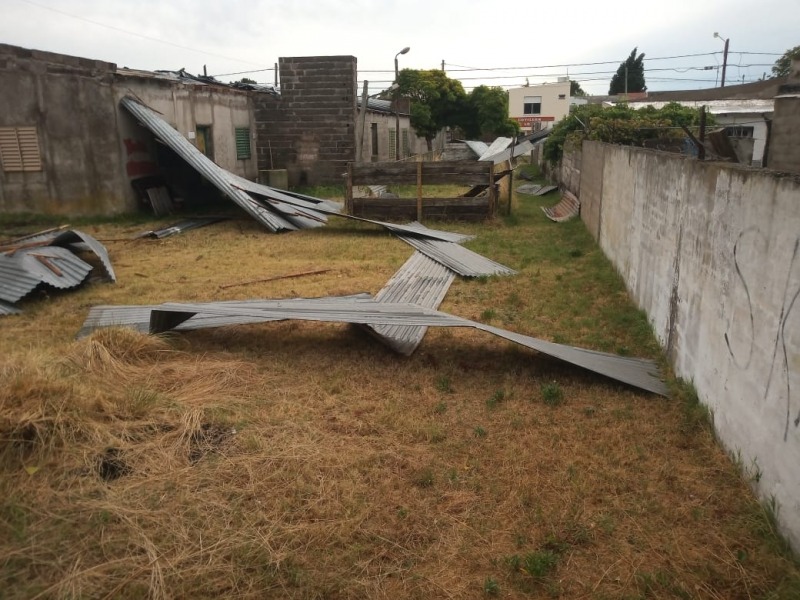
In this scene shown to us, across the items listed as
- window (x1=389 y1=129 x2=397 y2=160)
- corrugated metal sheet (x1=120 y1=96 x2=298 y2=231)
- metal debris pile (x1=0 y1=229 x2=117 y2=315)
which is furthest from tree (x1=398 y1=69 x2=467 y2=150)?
metal debris pile (x1=0 y1=229 x2=117 y2=315)

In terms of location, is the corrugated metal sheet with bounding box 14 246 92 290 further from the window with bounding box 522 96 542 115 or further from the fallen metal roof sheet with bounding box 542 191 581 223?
the window with bounding box 522 96 542 115

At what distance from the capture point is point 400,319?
5.71 m

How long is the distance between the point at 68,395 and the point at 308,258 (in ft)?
21.3

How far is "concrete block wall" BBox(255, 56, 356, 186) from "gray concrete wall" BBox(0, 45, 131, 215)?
6.51 metres

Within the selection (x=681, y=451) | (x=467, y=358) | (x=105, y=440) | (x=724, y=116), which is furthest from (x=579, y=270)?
(x=724, y=116)

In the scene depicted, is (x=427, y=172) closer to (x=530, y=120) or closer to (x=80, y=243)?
(x=80, y=243)

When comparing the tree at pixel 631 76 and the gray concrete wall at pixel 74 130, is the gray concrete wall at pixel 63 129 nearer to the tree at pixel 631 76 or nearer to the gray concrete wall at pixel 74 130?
the gray concrete wall at pixel 74 130

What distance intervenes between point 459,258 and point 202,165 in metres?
6.25

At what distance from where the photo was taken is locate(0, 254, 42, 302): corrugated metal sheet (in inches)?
276

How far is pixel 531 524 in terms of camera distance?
3381 mm

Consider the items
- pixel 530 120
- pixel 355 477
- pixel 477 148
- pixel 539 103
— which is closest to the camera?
pixel 355 477

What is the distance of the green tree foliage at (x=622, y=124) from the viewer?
15.4 m

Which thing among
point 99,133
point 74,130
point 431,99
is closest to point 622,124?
point 99,133

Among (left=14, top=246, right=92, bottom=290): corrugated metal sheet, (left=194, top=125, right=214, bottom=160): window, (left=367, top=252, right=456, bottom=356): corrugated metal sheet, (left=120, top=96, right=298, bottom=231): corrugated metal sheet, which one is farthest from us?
(left=194, top=125, right=214, bottom=160): window
